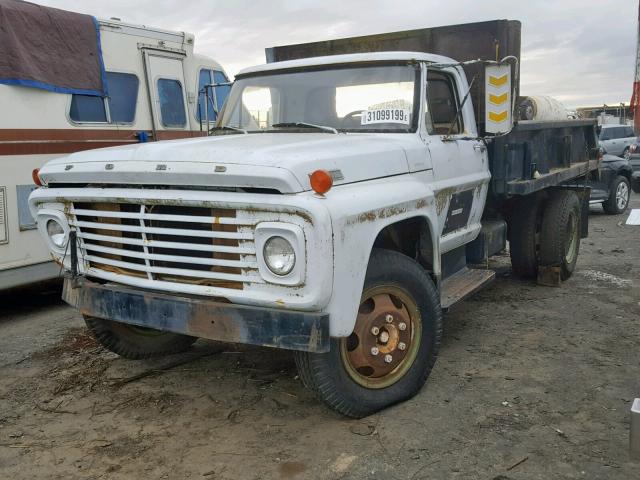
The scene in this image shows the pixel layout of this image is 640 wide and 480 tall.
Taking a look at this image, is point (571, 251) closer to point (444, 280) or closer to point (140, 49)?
point (444, 280)

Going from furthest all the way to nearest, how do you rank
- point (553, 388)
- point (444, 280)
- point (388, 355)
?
1. point (444, 280)
2. point (553, 388)
3. point (388, 355)

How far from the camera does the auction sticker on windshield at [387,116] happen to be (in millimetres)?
4461

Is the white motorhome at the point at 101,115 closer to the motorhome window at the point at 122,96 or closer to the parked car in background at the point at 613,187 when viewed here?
the motorhome window at the point at 122,96

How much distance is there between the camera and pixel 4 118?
5918 millimetres

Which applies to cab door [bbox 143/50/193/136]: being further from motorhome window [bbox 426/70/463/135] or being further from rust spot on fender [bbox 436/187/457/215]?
rust spot on fender [bbox 436/187/457/215]

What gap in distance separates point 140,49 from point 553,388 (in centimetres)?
570

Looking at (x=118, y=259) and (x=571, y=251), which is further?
(x=571, y=251)

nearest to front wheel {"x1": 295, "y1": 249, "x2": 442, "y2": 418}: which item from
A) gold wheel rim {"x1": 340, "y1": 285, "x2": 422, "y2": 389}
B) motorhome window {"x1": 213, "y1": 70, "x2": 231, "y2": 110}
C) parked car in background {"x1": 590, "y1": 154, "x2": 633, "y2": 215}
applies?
gold wheel rim {"x1": 340, "y1": 285, "x2": 422, "y2": 389}

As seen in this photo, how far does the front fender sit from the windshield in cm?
87

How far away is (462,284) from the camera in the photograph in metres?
5.03

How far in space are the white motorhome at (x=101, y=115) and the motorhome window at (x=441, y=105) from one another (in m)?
2.13

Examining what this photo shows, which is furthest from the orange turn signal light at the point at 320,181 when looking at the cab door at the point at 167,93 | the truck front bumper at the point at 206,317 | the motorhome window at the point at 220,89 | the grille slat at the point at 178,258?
the motorhome window at the point at 220,89

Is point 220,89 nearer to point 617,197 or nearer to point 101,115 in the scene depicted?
point 101,115

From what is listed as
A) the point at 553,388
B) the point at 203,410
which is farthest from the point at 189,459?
the point at 553,388
